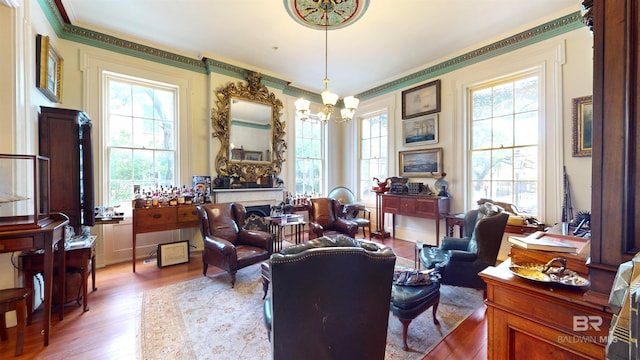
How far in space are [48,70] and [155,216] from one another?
6.60ft

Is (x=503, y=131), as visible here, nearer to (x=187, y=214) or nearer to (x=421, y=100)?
(x=421, y=100)

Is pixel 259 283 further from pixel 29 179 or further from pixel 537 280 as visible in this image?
pixel 537 280

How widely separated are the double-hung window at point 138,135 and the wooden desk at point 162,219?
1.64 ft

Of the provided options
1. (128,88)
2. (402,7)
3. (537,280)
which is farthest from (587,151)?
(128,88)

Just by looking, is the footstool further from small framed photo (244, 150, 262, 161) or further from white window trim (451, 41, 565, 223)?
small framed photo (244, 150, 262, 161)

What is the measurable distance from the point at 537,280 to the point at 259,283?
8.79ft

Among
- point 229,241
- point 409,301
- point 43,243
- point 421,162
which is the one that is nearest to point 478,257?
point 409,301

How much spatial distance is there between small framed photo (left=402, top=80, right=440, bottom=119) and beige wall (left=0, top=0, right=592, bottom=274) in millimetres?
145

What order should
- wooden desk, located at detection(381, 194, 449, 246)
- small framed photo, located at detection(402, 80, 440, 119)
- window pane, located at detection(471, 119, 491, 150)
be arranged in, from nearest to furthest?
window pane, located at detection(471, 119, 491, 150)
wooden desk, located at detection(381, 194, 449, 246)
small framed photo, located at detection(402, 80, 440, 119)

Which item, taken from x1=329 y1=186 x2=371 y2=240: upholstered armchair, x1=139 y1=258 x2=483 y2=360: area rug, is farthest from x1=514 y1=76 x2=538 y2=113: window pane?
x1=329 y1=186 x2=371 y2=240: upholstered armchair

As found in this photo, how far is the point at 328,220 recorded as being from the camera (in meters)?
4.36

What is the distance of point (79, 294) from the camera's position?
250 cm

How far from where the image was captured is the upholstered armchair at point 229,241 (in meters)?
2.89

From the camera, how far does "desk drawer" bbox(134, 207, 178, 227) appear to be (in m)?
3.38
